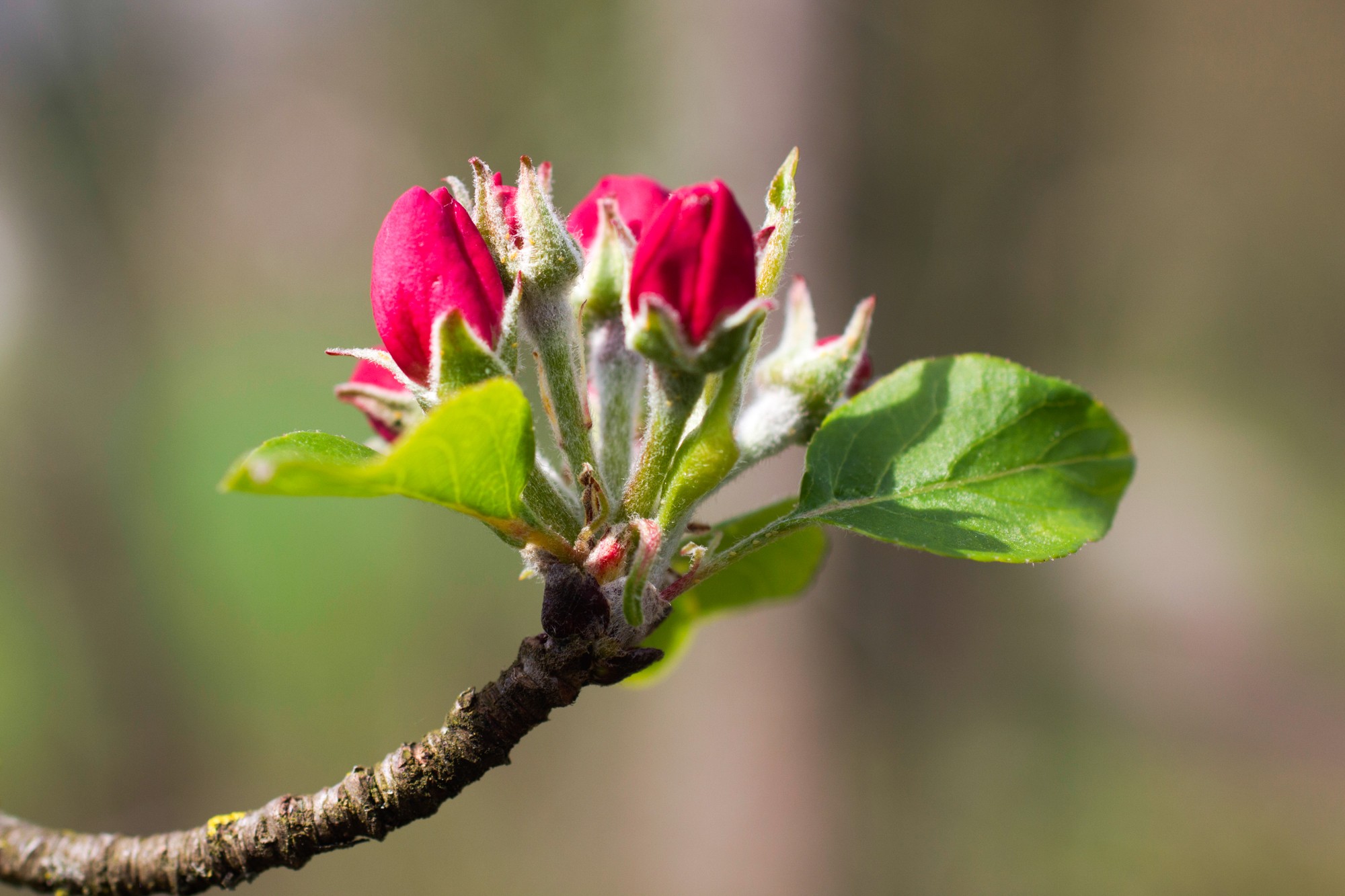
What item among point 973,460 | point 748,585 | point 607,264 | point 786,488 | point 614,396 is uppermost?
point 607,264

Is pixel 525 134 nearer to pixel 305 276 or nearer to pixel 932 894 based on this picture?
pixel 305 276

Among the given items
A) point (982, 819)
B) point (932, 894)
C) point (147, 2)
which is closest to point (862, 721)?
point (932, 894)

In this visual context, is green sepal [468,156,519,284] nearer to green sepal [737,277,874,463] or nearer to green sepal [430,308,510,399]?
green sepal [430,308,510,399]

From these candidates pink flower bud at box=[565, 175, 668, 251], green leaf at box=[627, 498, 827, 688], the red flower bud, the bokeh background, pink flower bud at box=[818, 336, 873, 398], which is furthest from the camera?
the bokeh background

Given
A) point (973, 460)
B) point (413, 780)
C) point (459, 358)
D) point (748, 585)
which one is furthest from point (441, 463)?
point (748, 585)

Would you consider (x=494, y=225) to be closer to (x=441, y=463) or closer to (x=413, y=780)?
(x=441, y=463)

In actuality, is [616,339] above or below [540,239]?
below

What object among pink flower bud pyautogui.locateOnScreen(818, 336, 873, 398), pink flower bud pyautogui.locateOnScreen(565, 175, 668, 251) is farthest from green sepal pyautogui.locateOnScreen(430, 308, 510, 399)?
pink flower bud pyautogui.locateOnScreen(818, 336, 873, 398)
